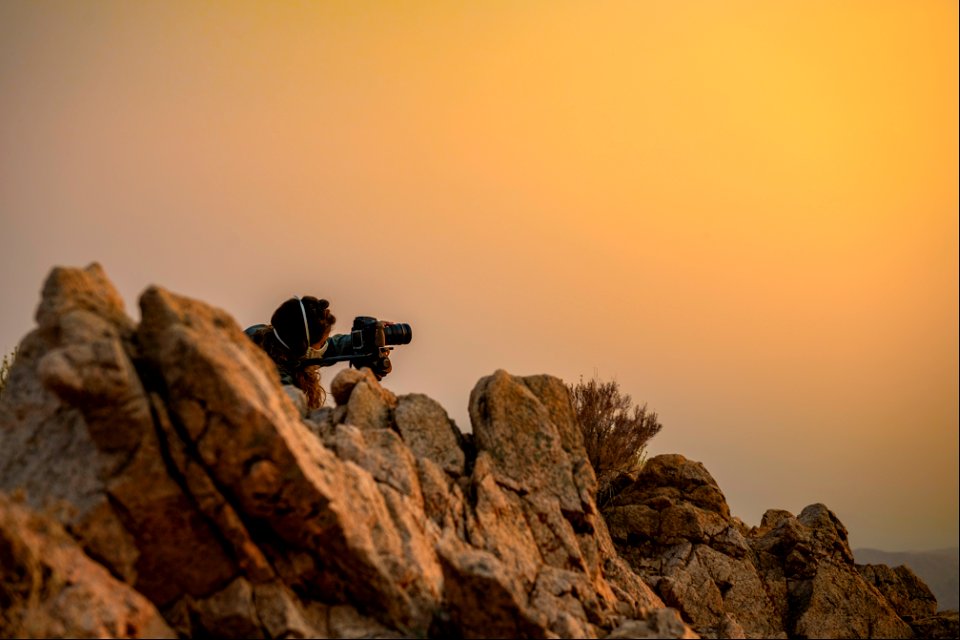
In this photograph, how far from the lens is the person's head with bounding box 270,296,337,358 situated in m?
19.6

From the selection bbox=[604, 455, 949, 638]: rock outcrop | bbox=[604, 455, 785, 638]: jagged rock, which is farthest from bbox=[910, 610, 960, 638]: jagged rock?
bbox=[604, 455, 785, 638]: jagged rock

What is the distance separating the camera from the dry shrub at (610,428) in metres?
20.6

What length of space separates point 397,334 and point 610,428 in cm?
458

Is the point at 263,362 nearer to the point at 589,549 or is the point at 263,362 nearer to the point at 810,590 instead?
the point at 589,549

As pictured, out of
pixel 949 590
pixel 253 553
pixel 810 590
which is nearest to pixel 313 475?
pixel 253 553

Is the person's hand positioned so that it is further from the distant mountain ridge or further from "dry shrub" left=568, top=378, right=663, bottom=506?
the distant mountain ridge

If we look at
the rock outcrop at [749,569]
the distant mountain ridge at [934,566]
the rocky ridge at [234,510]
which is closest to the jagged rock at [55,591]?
the rocky ridge at [234,510]

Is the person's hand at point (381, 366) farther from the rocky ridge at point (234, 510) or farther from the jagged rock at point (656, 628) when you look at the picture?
the jagged rock at point (656, 628)

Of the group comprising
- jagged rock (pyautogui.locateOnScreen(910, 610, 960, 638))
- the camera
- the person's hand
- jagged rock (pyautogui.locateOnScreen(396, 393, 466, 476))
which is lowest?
jagged rock (pyautogui.locateOnScreen(910, 610, 960, 638))

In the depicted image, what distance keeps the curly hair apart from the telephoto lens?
1.08 metres

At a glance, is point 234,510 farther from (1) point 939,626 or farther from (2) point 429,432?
(1) point 939,626

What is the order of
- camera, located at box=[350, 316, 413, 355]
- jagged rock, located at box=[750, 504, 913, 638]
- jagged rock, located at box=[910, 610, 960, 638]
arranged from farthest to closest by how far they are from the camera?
camera, located at box=[350, 316, 413, 355]
jagged rock, located at box=[910, 610, 960, 638]
jagged rock, located at box=[750, 504, 913, 638]

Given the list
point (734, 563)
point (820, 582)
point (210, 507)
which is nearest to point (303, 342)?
point (734, 563)

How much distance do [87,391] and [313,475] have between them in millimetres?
2434
